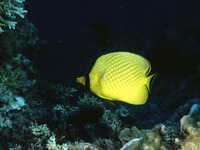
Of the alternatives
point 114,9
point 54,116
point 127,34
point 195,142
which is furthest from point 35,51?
point 114,9

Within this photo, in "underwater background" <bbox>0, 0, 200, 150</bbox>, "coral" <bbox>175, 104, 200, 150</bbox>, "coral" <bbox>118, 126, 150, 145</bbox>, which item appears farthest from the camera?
"coral" <bbox>118, 126, 150, 145</bbox>

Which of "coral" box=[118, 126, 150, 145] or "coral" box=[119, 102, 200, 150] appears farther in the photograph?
"coral" box=[118, 126, 150, 145]

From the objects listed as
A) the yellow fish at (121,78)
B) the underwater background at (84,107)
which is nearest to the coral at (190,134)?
the underwater background at (84,107)

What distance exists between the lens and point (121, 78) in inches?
57.6

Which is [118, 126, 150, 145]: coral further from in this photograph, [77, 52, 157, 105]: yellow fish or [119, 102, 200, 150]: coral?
[77, 52, 157, 105]: yellow fish

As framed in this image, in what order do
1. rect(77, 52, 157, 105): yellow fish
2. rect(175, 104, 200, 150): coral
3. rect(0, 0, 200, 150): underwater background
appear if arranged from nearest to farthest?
rect(175, 104, 200, 150): coral → rect(77, 52, 157, 105): yellow fish → rect(0, 0, 200, 150): underwater background

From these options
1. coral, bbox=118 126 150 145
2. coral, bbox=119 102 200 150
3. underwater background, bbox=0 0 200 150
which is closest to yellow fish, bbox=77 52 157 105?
underwater background, bbox=0 0 200 150

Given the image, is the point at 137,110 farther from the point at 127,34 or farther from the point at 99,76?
the point at 127,34

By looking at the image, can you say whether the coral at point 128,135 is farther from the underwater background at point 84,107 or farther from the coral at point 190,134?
the coral at point 190,134

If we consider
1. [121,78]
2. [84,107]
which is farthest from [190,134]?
[84,107]

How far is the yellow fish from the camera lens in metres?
1.46

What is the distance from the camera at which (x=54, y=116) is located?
349cm

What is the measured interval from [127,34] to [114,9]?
186 feet

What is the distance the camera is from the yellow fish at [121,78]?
1.46 m
